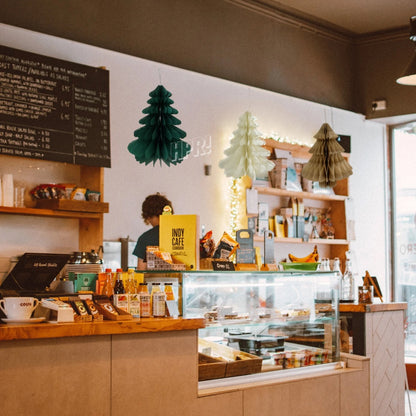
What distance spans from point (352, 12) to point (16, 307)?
19.5 feet

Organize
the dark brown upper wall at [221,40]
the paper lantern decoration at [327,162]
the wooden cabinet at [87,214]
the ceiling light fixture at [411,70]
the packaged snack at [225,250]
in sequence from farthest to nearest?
the dark brown upper wall at [221,40]
the paper lantern decoration at [327,162]
the wooden cabinet at [87,214]
the ceiling light fixture at [411,70]
the packaged snack at [225,250]

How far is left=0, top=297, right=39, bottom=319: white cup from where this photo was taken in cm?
274

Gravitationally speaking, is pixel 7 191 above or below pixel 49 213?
above

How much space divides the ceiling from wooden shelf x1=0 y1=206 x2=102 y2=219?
10.5ft

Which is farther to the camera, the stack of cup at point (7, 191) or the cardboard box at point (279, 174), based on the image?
the cardboard box at point (279, 174)

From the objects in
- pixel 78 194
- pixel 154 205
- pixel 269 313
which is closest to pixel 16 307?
pixel 269 313

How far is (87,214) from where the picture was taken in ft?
15.9

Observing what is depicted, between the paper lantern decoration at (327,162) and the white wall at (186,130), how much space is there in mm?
1287

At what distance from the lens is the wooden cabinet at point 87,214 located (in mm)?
4668

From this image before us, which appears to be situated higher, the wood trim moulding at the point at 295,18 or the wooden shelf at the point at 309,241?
the wood trim moulding at the point at 295,18

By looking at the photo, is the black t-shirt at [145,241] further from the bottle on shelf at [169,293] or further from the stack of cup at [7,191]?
the bottle on shelf at [169,293]

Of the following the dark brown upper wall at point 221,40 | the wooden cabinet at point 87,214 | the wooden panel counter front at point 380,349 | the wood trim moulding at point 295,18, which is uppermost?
the wood trim moulding at point 295,18

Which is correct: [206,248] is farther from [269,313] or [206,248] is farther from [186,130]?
[186,130]

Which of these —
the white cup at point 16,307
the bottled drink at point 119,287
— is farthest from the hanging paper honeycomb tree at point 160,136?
the white cup at point 16,307
